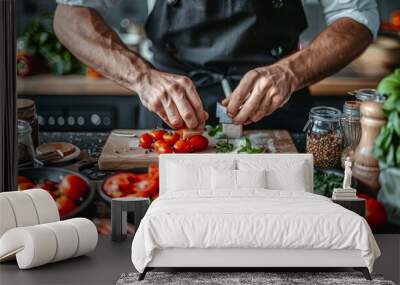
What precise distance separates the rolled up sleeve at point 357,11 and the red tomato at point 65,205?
2228 millimetres

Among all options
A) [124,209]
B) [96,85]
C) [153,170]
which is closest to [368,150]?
[153,170]

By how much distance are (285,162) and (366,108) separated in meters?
0.71

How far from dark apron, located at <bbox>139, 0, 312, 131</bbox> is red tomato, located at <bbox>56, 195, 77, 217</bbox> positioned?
1169 mm

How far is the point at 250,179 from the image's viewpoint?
4.95 metres

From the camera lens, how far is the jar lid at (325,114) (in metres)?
5.37

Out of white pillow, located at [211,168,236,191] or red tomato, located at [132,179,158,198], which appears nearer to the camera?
white pillow, located at [211,168,236,191]

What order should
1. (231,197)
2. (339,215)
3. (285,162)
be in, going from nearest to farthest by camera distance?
(339,215)
(231,197)
(285,162)

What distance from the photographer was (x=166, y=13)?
5.33 meters

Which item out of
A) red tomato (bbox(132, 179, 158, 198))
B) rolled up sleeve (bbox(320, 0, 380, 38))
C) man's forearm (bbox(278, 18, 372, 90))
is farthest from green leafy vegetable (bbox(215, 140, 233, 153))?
rolled up sleeve (bbox(320, 0, 380, 38))

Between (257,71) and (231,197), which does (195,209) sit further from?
(257,71)

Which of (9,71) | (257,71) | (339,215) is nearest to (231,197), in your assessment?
(339,215)

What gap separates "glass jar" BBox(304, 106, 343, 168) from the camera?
17.6ft

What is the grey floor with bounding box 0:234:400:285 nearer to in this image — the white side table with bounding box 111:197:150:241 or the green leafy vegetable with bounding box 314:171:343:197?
the white side table with bounding box 111:197:150:241

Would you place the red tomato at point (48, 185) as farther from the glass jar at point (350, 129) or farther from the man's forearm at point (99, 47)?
the glass jar at point (350, 129)
